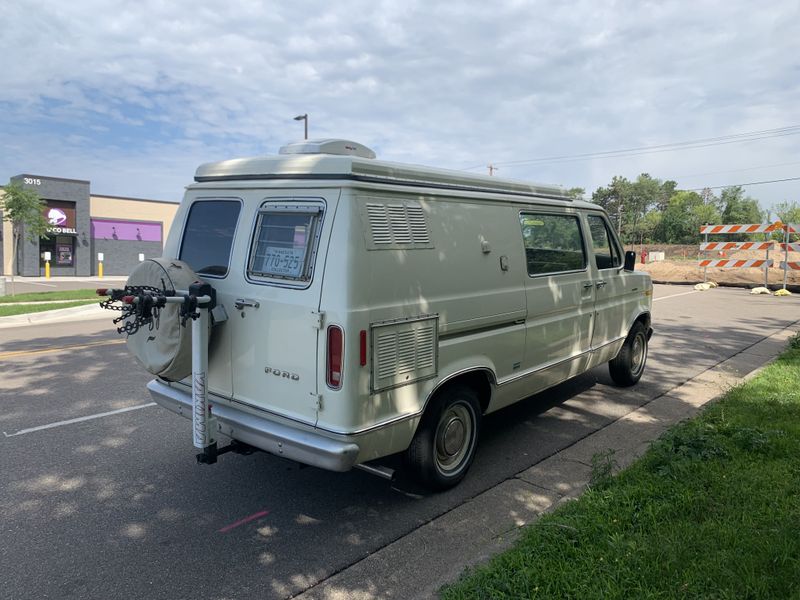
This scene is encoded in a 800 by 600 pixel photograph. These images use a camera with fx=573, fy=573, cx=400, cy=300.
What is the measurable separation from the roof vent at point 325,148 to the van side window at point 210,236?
63 cm

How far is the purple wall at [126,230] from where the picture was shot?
36.3 metres

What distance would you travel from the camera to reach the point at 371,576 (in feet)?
10.4

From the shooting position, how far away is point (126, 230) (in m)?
37.6

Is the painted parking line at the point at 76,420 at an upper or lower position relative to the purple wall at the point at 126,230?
lower

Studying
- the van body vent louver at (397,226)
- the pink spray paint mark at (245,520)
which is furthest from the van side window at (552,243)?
the pink spray paint mark at (245,520)

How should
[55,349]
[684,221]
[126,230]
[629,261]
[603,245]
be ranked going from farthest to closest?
[684,221]
[126,230]
[55,349]
[629,261]
[603,245]

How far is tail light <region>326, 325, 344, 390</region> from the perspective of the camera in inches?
130

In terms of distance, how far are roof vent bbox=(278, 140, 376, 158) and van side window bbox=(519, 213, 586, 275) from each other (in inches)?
60.7

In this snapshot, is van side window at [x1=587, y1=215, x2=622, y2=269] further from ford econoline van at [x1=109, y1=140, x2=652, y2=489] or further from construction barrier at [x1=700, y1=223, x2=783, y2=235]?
construction barrier at [x1=700, y1=223, x2=783, y2=235]

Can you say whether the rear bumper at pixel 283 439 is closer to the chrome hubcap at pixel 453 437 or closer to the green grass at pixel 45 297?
the chrome hubcap at pixel 453 437

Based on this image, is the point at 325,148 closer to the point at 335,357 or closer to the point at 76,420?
the point at 335,357

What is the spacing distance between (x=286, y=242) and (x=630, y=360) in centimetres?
501

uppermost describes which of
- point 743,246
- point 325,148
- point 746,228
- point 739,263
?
point 746,228

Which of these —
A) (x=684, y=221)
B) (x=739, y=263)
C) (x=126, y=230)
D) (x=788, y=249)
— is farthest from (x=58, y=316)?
(x=684, y=221)
